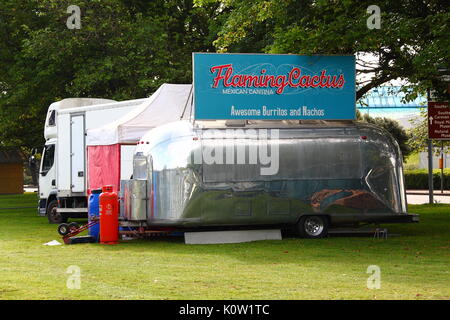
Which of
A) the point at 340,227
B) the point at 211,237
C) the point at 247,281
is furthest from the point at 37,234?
the point at 247,281

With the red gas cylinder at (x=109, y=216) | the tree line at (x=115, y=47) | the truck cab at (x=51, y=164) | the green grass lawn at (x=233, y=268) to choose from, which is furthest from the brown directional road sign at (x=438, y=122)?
the red gas cylinder at (x=109, y=216)

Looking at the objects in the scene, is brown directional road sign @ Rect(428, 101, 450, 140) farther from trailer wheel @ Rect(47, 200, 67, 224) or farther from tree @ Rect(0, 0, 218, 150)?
trailer wheel @ Rect(47, 200, 67, 224)

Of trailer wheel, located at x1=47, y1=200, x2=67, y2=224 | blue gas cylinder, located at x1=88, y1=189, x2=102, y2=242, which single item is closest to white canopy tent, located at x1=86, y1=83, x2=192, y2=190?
blue gas cylinder, located at x1=88, y1=189, x2=102, y2=242

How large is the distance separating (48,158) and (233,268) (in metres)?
16.3

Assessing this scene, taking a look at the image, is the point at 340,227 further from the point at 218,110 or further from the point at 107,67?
the point at 107,67

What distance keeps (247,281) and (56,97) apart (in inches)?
930

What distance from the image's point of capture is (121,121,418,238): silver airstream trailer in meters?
18.3

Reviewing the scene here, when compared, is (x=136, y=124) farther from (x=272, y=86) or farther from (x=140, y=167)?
(x=272, y=86)

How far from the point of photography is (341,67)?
64.4 ft

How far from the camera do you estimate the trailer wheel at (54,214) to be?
27.2 metres

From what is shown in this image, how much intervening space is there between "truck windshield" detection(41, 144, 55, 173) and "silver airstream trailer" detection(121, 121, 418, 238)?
9.96 m

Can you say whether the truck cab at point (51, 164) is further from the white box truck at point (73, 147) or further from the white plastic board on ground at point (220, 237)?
the white plastic board on ground at point (220, 237)

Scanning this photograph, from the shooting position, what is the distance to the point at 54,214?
90.3ft

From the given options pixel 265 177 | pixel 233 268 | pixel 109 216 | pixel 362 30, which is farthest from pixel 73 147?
pixel 233 268
